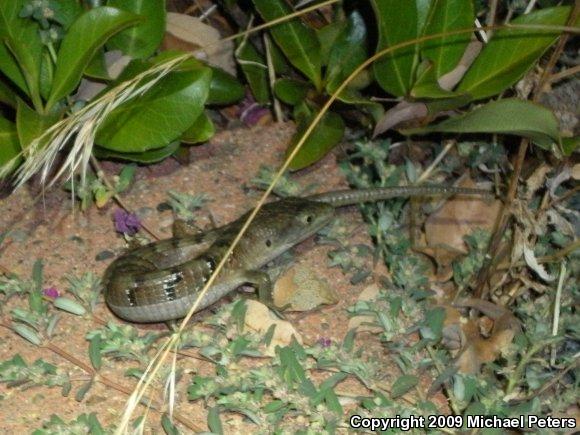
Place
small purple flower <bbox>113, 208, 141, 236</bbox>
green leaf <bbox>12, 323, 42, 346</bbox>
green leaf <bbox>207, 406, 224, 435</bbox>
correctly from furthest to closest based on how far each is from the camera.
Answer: small purple flower <bbox>113, 208, 141, 236</bbox>
green leaf <bbox>12, 323, 42, 346</bbox>
green leaf <bbox>207, 406, 224, 435</bbox>

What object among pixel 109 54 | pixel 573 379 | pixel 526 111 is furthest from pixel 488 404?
pixel 109 54

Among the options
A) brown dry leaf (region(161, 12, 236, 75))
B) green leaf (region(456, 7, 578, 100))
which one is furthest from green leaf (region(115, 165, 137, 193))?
green leaf (region(456, 7, 578, 100))

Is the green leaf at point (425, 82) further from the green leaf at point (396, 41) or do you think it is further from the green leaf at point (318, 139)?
the green leaf at point (318, 139)

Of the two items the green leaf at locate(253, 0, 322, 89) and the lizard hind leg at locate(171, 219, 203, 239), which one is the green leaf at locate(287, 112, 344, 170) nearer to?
the green leaf at locate(253, 0, 322, 89)

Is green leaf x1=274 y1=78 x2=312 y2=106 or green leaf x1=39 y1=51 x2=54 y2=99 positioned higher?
green leaf x1=39 y1=51 x2=54 y2=99

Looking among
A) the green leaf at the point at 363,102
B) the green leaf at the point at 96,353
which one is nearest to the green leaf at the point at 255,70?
the green leaf at the point at 363,102
